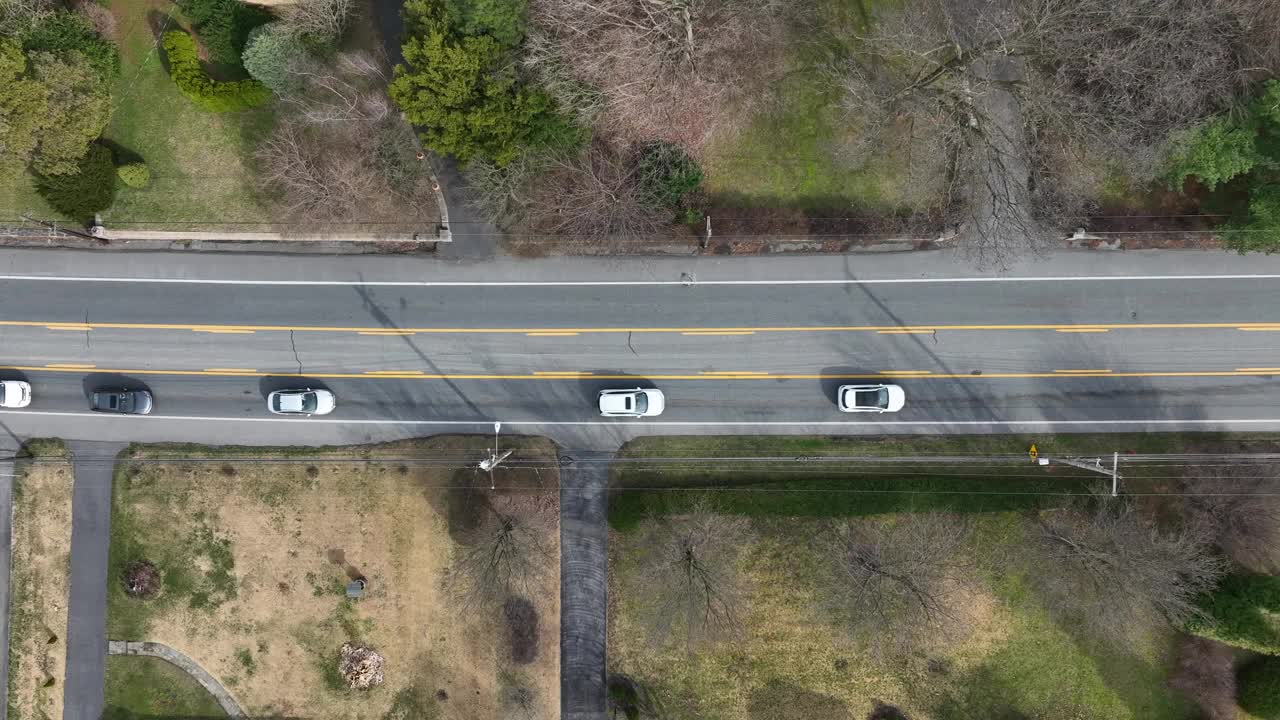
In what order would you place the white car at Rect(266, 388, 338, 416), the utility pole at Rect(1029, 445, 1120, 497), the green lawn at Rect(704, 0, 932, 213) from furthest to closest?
the white car at Rect(266, 388, 338, 416) < the green lawn at Rect(704, 0, 932, 213) < the utility pole at Rect(1029, 445, 1120, 497)

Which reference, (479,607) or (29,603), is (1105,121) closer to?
(479,607)

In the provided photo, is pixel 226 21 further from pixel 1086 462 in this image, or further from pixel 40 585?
pixel 1086 462

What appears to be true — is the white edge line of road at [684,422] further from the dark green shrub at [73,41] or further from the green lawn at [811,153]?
the dark green shrub at [73,41]

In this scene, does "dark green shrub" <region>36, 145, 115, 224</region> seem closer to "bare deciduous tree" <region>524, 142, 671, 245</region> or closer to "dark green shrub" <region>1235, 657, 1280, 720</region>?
"bare deciduous tree" <region>524, 142, 671, 245</region>

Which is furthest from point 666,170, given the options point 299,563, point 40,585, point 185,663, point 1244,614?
point 40,585

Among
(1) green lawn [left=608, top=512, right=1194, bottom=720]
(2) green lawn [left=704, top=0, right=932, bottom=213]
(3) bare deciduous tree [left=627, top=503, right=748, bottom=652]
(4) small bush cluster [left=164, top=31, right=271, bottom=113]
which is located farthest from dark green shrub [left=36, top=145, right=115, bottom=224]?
(3) bare deciduous tree [left=627, top=503, right=748, bottom=652]

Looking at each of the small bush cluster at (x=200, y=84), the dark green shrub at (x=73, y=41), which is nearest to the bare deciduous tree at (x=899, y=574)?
the small bush cluster at (x=200, y=84)
